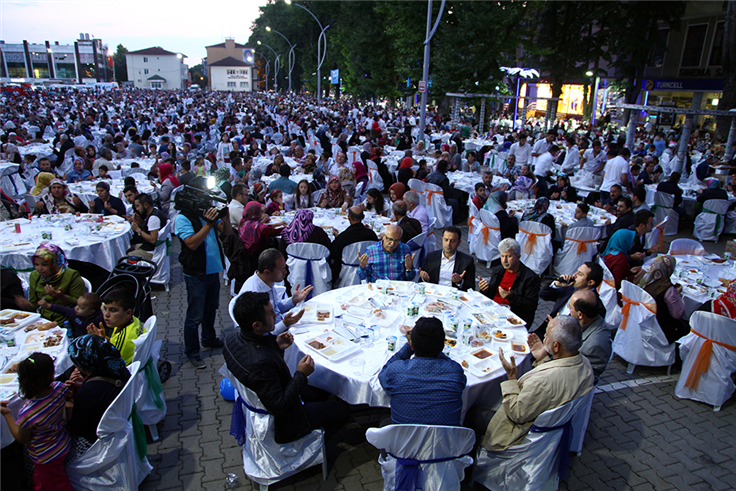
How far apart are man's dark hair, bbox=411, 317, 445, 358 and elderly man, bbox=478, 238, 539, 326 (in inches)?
83.1

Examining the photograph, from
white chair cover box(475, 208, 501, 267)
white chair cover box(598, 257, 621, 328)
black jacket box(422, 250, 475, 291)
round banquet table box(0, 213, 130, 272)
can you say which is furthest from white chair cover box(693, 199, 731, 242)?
round banquet table box(0, 213, 130, 272)

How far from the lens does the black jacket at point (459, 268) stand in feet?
18.4

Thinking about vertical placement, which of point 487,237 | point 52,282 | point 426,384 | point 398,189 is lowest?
point 487,237

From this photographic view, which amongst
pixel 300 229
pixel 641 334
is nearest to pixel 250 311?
pixel 300 229

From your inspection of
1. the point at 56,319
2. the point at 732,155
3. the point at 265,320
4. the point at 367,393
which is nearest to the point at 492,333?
the point at 367,393

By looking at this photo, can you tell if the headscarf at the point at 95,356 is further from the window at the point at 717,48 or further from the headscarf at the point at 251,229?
the window at the point at 717,48

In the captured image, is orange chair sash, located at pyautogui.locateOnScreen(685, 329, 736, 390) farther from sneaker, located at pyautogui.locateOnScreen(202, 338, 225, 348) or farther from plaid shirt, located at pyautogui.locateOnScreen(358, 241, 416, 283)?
sneaker, located at pyautogui.locateOnScreen(202, 338, 225, 348)

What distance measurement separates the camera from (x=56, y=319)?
186 inches

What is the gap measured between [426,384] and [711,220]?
10670 millimetres

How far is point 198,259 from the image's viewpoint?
16.9 ft

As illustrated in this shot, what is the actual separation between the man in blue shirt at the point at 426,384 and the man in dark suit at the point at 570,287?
1971 millimetres

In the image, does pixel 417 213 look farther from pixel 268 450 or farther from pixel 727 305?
pixel 268 450

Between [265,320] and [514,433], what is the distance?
207 centimetres

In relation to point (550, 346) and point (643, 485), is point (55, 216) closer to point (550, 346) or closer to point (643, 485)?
point (550, 346)
